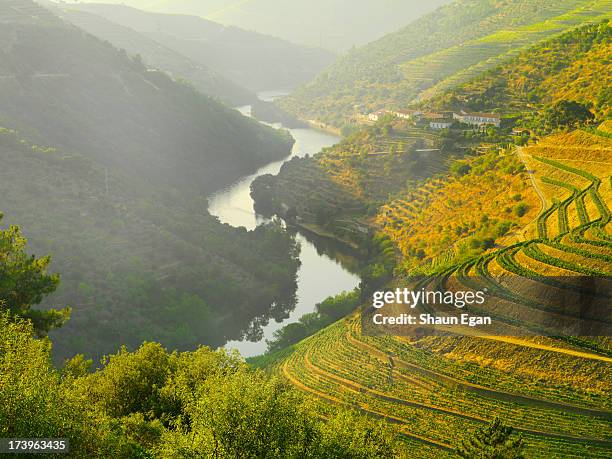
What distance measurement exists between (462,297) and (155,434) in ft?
62.1

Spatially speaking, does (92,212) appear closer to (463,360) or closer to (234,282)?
(234,282)

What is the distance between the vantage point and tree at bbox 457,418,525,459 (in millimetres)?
18031

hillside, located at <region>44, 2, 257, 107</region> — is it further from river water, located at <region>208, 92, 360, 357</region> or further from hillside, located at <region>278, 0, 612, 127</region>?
river water, located at <region>208, 92, 360, 357</region>

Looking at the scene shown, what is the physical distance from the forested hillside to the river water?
1478 mm

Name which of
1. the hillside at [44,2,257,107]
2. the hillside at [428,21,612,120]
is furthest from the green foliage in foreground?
the hillside at [44,2,257,107]

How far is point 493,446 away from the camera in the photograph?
60.3ft

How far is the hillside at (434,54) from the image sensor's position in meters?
92.3

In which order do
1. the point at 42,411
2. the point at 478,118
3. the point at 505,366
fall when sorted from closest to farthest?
1. the point at 42,411
2. the point at 505,366
3. the point at 478,118

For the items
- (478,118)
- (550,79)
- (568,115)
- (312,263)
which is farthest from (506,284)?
(550,79)

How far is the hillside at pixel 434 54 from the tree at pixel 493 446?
7754 centimetres

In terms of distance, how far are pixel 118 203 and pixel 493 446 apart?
48114mm

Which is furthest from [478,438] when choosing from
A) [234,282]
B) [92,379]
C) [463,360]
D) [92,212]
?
[92,212]

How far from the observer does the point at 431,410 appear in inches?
1024

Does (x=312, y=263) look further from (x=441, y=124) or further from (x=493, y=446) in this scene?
Result: (x=493, y=446)
